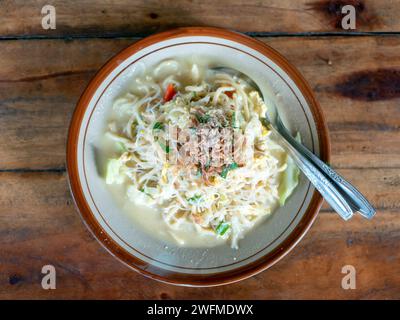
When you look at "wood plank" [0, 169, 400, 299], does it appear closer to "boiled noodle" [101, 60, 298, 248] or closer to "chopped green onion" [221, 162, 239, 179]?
"boiled noodle" [101, 60, 298, 248]

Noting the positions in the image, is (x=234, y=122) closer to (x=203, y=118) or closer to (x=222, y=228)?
(x=203, y=118)

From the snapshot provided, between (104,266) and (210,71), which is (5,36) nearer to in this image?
(210,71)

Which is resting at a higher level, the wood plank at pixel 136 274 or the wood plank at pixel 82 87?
the wood plank at pixel 82 87

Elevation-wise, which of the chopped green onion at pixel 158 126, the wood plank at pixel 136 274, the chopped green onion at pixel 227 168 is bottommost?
the wood plank at pixel 136 274

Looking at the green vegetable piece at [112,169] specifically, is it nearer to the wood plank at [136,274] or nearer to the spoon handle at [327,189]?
the wood plank at [136,274]

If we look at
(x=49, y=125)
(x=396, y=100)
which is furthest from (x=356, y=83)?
(x=49, y=125)

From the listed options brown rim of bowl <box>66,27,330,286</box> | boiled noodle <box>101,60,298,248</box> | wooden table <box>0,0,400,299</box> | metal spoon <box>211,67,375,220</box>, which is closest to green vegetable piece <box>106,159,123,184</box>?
boiled noodle <box>101,60,298,248</box>

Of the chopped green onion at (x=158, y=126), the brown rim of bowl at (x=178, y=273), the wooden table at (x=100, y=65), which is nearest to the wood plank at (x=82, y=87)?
the wooden table at (x=100, y=65)
